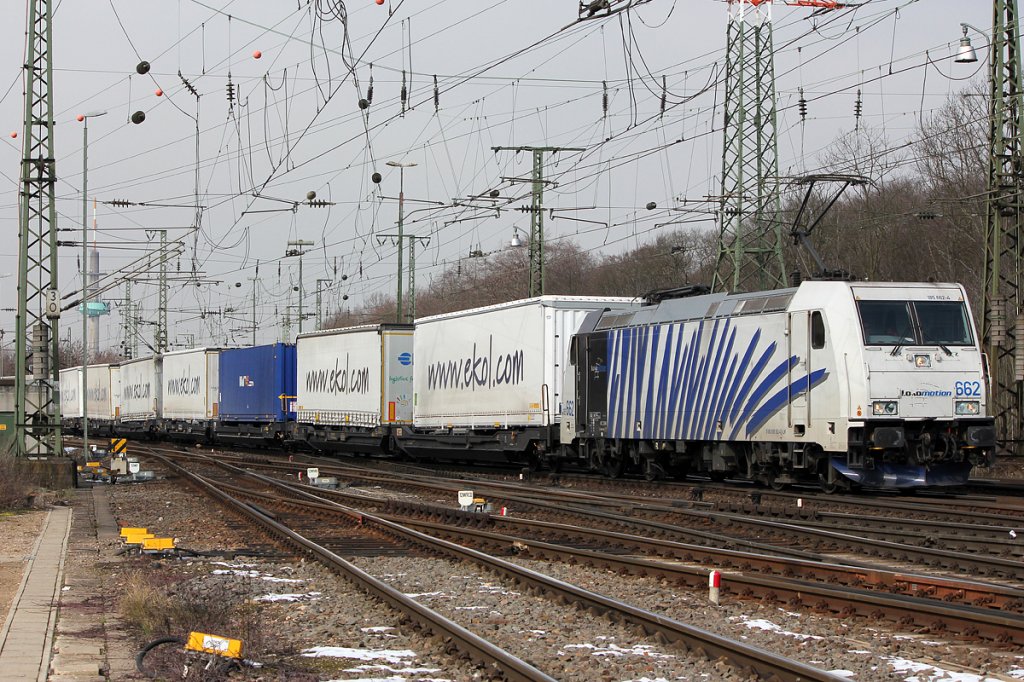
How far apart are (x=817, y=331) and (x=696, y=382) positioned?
333 cm

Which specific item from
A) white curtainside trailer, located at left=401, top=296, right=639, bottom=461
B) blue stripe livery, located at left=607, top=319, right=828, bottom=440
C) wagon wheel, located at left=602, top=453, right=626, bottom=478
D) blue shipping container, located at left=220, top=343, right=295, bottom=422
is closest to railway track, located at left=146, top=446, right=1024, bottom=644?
blue stripe livery, located at left=607, top=319, right=828, bottom=440

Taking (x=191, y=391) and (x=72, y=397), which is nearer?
(x=191, y=391)

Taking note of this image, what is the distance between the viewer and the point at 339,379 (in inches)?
1441

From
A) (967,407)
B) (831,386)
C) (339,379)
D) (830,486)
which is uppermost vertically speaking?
(339,379)

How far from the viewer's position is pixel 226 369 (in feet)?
153

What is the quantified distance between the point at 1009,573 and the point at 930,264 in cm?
4216

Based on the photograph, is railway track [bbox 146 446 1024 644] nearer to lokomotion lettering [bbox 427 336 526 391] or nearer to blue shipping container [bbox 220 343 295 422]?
lokomotion lettering [bbox 427 336 526 391]

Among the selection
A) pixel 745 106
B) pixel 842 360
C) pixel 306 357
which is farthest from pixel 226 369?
pixel 842 360

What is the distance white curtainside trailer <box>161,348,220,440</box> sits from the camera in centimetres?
4825

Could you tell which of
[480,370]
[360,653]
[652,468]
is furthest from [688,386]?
[360,653]

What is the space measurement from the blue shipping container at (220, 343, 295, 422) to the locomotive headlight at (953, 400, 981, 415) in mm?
27380

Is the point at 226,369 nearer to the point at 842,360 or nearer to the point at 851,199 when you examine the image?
the point at 851,199

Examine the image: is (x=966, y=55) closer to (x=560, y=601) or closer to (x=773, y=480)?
(x=773, y=480)

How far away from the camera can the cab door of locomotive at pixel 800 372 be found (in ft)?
62.4
